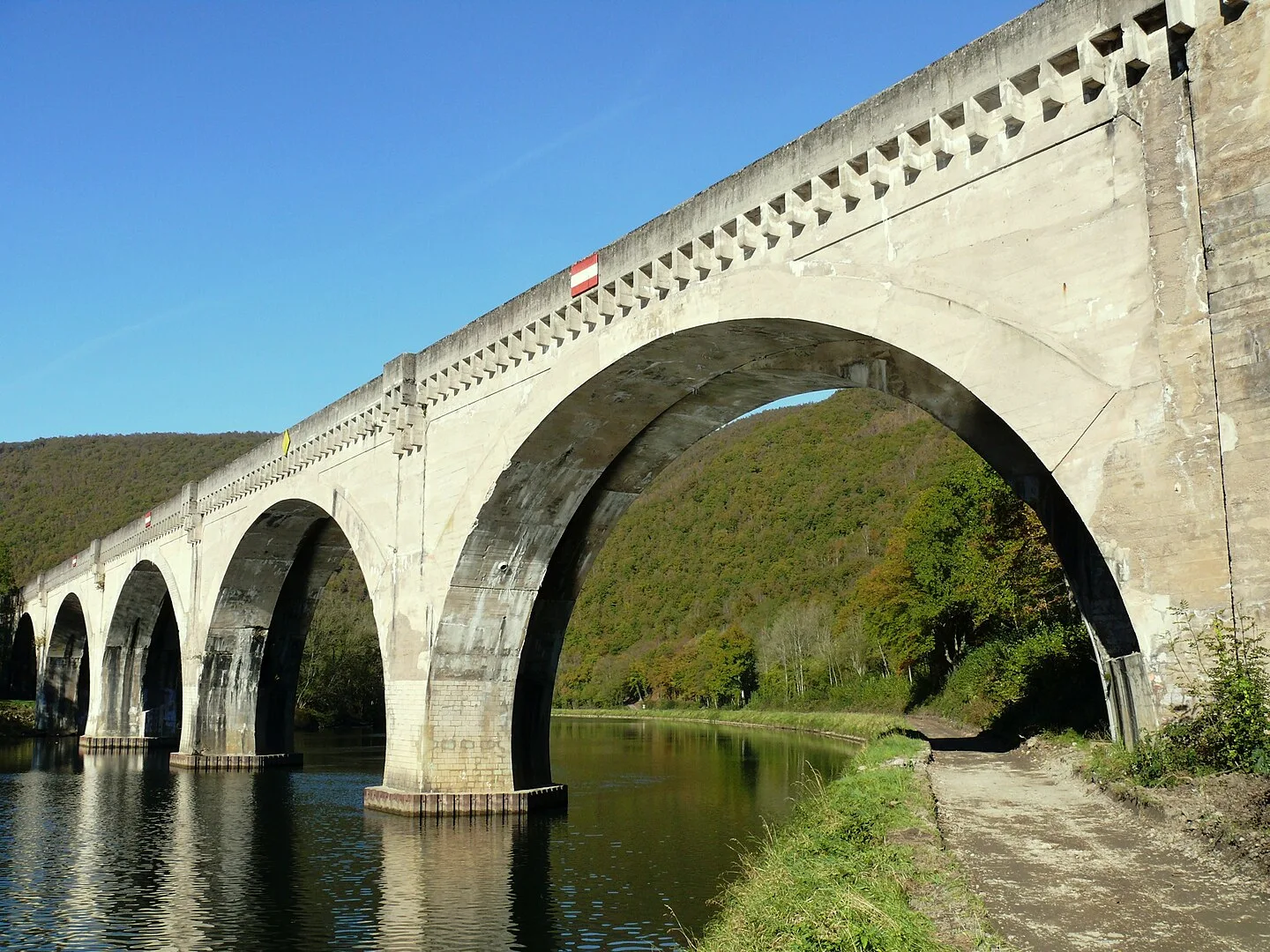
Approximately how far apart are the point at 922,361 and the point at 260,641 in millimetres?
21827

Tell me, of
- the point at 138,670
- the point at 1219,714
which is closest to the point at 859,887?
the point at 1219,714

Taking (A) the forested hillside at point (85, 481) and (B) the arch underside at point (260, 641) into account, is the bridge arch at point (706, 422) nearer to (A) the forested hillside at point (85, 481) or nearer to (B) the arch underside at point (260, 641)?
(B) the arch underside at point (260, 641)

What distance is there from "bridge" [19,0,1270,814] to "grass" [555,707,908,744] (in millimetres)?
9487

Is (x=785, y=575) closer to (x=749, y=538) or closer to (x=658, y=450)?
(x=749, y=538)

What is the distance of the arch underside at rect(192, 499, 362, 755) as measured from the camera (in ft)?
87.8

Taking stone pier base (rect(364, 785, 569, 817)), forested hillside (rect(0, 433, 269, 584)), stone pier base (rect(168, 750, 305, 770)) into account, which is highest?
forested hillside (rect(0, 433, 269, 584))

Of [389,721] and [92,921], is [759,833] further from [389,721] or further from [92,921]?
[92,921]

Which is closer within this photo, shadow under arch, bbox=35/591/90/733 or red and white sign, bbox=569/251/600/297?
red and white sign, bbox=569/251/600/297

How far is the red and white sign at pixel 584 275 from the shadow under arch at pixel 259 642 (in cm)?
1323

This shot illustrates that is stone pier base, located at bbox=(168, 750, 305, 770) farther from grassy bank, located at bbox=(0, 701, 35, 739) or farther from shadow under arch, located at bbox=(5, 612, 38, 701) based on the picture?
shadow under arch, located at bbox=(5, 612, 38, 701)

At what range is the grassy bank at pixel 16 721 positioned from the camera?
141 feet

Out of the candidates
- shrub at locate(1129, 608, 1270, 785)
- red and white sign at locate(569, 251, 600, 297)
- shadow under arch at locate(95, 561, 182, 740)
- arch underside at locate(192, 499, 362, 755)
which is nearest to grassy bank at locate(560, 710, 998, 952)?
shrub at locate(1129, 608, 1270, 785)

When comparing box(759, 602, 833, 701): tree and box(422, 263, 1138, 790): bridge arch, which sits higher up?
box(422, 263, 1138, 790): bridge arch

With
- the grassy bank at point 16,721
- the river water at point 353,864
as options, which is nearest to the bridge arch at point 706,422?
the river water at point 353,864
